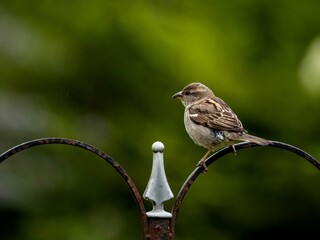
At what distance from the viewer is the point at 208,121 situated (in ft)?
15.5

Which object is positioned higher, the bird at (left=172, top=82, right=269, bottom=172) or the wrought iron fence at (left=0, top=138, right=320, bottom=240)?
the bird at (left=172, top=82, right=269, bottom=172)

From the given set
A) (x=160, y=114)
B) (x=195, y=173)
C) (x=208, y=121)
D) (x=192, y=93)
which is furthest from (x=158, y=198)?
(x=160, y=114)

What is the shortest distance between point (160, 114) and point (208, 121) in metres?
0.83

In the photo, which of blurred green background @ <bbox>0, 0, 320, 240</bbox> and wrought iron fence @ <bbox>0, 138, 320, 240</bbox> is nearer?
wrought iron fence @ <bbox>0, 138, 320, 240</bbox>

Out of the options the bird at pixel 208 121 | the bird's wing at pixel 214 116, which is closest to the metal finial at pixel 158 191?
the bird at pixel 208 121

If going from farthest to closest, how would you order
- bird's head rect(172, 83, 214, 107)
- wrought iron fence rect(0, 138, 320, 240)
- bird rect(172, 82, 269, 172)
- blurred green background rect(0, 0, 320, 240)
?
blurred green background rect(0, 0, 320, 240), bird's head rect(172, 83, 214, 107), bird rect(172, 82, 269, 172), wrought iron fence rect(0, 138, 320, 240)

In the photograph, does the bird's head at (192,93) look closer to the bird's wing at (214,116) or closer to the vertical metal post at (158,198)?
the bird's wing at (214,116)

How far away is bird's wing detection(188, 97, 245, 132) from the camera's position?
14.8 ft

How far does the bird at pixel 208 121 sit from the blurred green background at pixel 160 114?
1.19ft

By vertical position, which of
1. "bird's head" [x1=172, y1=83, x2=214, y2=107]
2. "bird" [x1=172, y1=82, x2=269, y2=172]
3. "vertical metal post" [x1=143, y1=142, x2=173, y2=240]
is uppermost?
"bird's head" [x1=172, y1=83, x2=214, y2=107]

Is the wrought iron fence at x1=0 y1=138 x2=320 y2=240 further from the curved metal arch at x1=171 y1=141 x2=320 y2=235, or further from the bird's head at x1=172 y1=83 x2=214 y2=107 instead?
the bird's head at x1=172 y1=83 x2=214 y2=107

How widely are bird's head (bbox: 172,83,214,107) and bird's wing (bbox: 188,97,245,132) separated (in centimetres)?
8

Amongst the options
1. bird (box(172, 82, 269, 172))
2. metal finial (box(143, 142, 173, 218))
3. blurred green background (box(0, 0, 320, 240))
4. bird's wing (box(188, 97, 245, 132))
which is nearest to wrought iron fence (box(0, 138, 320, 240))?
metal finial (box(143, 142, 173, 218))

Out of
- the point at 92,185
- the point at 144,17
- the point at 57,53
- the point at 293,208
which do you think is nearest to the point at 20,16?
the point at 57,53
